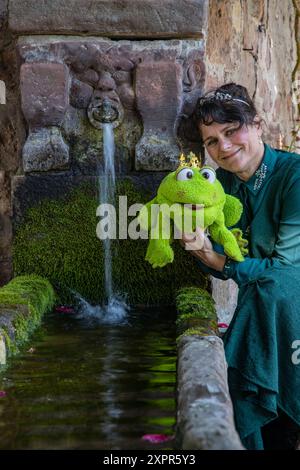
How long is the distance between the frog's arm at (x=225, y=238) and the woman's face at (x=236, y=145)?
0.26 meters

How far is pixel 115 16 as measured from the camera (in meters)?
3.67

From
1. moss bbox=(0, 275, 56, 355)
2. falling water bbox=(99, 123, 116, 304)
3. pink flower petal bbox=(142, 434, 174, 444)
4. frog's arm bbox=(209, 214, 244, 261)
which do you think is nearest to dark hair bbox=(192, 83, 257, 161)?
frog's arm bbox=(209, 214, 244, 261)

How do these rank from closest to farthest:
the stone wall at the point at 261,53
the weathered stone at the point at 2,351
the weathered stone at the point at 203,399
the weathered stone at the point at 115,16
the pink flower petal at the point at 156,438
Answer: the weathered stone at the point at 203,399 < the pink flower petal at the point at 156,438 < the weathered stone at the point at 2,351 < the weathered stone at the point at 115,16 < the stone wall at the point at 261,53

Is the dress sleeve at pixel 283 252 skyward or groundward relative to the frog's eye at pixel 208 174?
groundward

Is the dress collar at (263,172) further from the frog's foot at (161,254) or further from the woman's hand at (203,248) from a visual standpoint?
the frog's foot at (161,254)

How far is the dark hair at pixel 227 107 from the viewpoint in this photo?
10.6ft

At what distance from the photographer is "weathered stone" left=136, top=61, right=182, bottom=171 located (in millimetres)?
3725

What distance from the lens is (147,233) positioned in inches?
150

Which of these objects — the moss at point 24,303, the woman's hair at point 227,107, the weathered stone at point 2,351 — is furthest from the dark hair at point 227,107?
the weathered stone at point 2,351

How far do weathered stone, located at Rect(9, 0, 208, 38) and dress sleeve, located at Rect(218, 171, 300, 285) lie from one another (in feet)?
3.32

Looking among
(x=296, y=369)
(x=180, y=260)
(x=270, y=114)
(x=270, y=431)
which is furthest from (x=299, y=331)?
(x=270, y=114)

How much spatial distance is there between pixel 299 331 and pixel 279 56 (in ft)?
11.5

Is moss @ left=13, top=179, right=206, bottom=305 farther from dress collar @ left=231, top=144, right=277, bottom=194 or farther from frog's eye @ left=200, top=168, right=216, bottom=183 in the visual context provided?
frog's eye @ left=200, top=168, right=216, bottom=183

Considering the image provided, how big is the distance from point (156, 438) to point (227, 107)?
61.6 inches
